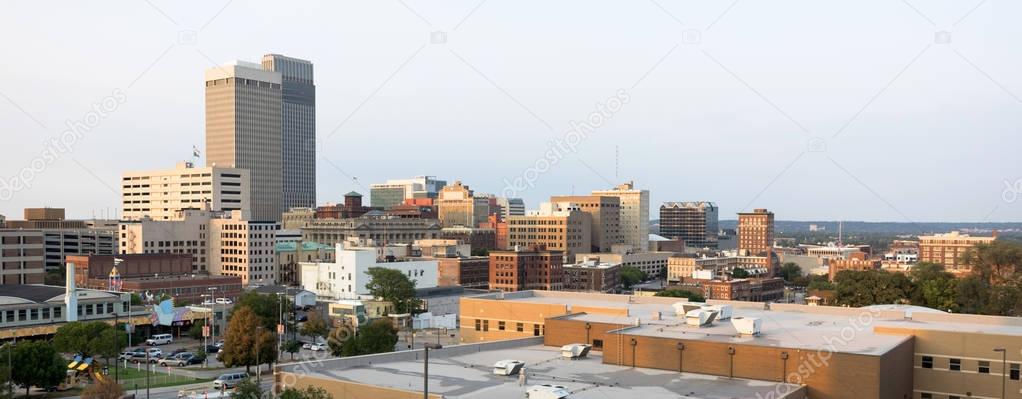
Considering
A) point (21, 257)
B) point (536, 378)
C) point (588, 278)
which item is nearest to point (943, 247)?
point (588, 278)

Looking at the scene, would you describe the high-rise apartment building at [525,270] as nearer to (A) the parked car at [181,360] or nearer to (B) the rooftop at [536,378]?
(A) the parked car at [181,360]

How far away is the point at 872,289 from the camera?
6888 centimetres

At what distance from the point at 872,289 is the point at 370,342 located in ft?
128

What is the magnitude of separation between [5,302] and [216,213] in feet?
242

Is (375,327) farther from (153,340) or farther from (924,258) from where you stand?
(924,258)

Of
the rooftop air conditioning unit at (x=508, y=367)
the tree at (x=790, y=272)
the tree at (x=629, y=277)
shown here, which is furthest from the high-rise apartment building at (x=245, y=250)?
the tree at (x=790, y=272)

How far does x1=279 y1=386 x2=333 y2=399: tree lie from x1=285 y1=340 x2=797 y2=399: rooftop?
1.65 m

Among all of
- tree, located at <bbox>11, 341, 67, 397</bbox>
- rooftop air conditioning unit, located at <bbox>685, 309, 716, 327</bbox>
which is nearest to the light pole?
rooftop air conditioning unit, located at <bbox>685, 309, 716, 327</bbox>

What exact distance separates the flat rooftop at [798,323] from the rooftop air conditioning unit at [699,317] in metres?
0.22

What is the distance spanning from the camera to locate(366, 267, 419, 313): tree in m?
87.2

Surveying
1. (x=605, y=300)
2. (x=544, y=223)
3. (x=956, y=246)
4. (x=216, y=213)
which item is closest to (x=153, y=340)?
(x=605, y=300)

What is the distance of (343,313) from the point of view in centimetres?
8394

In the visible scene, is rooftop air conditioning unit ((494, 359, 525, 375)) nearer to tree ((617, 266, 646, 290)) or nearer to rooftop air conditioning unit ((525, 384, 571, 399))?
rooftop air conditioning unit ((525, 384, 571, 399))

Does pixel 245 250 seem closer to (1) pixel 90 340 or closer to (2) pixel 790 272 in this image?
(1) pixel 90 340
